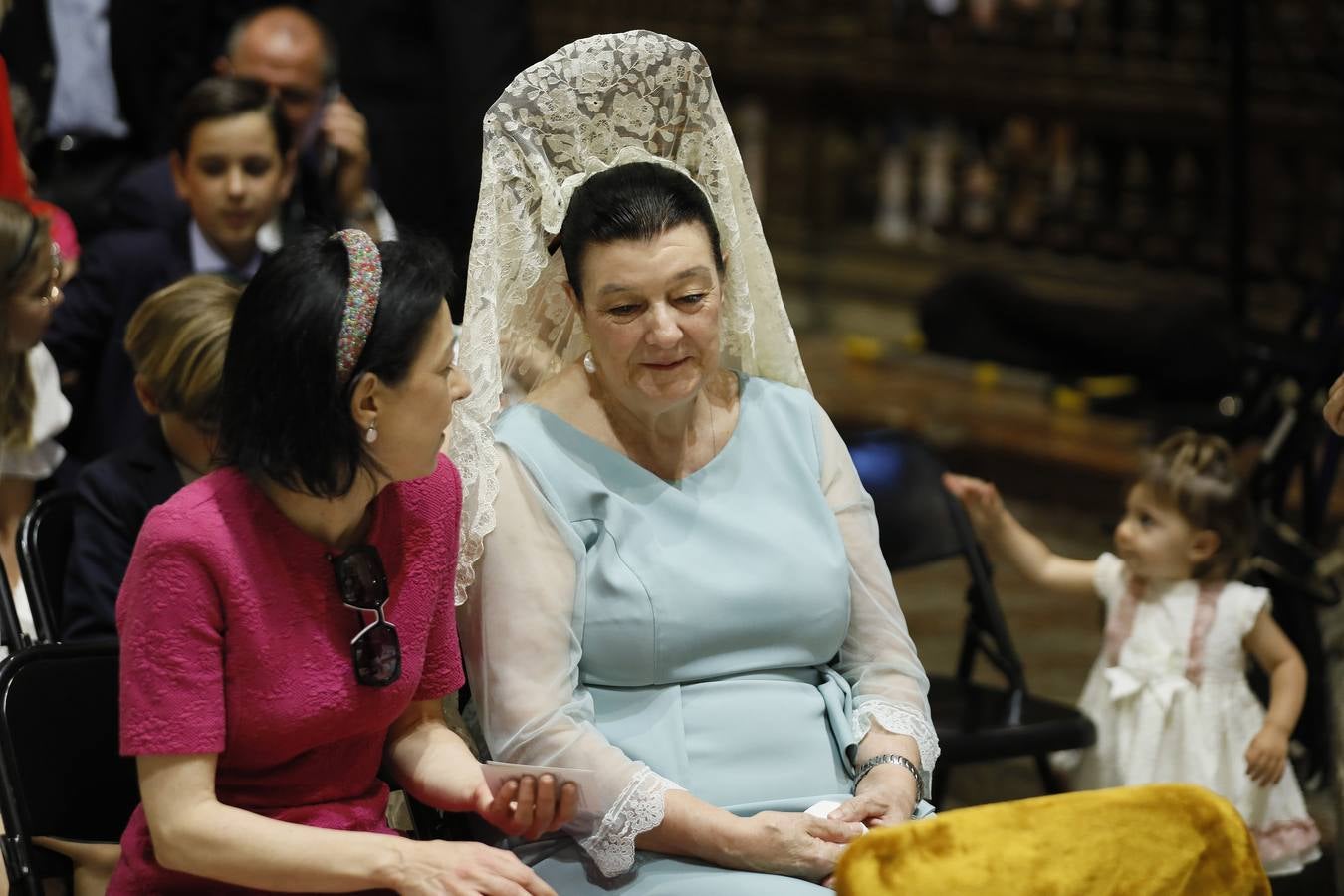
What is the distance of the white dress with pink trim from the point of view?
3734 mm

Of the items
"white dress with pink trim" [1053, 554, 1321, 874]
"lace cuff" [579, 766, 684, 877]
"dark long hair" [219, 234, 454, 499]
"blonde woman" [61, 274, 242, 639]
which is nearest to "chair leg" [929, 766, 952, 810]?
"white dress with pink trim" [1053, 554, 1321, 874]

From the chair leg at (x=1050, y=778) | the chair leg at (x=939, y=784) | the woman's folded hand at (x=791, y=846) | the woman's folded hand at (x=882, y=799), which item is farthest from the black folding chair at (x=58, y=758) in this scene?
the chair leg at (x=1050, y=778)

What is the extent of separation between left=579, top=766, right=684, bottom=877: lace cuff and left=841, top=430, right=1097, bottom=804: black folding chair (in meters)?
1.27

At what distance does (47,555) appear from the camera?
333cm

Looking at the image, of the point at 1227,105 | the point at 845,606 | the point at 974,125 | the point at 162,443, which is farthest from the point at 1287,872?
the point at 974,125

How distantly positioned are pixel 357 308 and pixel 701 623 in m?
0.78

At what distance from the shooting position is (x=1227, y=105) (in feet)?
19.1

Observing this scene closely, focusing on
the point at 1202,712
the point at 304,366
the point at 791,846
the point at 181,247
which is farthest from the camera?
the point at 181,247

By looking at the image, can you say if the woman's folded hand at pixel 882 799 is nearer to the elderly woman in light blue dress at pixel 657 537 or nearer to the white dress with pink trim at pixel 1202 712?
the elderly woman in light blue dress at pixel 657 537

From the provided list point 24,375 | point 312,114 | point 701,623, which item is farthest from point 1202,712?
point 312,114

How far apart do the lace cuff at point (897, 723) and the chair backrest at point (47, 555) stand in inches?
56.3

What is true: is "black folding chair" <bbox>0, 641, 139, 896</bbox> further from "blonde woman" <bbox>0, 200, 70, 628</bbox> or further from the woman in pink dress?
"blonde woman" <bbox>0, 200, 70, 628</bbox>

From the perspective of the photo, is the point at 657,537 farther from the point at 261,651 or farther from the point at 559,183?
the point at 261,651

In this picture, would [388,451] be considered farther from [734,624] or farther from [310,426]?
[734,624]
